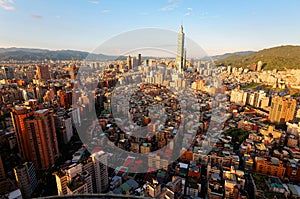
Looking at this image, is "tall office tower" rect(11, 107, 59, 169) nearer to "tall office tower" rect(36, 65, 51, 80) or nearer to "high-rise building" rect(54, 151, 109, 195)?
"high-rise building" rect(54, 151, 109, 195)

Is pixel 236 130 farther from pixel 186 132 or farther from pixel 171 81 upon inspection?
pixel 171 81

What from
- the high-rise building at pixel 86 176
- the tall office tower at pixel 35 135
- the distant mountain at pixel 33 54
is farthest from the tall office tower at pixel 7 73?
the high-rise building at pixel 86 176

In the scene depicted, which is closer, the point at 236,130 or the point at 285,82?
the point at 236,130

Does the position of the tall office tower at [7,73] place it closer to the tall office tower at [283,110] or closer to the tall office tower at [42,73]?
the tall office tower at [42,73]

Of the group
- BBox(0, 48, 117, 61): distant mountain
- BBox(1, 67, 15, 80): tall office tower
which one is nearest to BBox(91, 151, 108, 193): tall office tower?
BBox(1, 67, 15, 80): tall office tower

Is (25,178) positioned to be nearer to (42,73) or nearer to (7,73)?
(42,73)

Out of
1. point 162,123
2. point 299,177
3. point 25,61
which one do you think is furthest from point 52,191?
point 25,61
